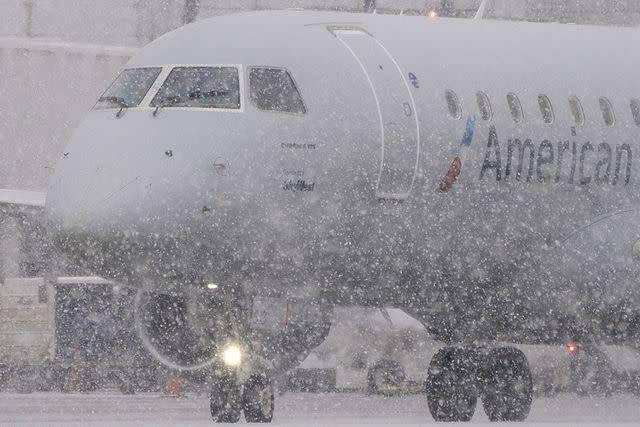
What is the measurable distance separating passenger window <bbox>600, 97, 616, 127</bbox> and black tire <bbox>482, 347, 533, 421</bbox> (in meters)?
2.42

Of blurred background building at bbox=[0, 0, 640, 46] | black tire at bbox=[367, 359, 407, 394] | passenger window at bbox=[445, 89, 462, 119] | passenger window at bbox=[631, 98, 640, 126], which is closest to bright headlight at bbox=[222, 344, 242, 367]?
passenger window at bbox=[445, 89, 462, 119]

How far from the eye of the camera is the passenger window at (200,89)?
12.0m

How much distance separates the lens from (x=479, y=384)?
46.0 feet

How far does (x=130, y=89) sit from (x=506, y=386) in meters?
4.62

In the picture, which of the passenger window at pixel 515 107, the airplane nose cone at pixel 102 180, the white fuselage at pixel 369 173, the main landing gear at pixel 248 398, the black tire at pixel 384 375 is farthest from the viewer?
the black tire at pixel 384 375

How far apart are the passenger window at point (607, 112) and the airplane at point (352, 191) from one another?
0.03 meters

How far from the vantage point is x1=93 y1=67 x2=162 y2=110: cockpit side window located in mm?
12219

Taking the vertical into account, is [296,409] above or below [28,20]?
below

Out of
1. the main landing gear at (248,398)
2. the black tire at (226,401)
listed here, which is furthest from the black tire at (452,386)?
the black tire at (226,401)

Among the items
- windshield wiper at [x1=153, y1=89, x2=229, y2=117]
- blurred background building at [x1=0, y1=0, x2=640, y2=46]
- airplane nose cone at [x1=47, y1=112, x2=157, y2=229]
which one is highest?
blurred background building at [x1=0, y1=0, x2=640, y2=46]

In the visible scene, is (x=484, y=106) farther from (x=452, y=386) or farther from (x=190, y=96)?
(x=452, y=386)

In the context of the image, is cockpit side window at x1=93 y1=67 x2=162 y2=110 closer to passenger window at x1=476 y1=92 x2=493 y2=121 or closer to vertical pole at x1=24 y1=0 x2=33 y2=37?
passenger window at x1=476 y1=92 x2=493 y2=121

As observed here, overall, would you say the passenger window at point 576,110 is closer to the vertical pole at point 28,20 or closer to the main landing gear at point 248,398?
the main landing gear at point 248,398

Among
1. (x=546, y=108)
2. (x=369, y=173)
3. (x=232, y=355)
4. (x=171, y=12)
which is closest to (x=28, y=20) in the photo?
(x=171, y=12)
